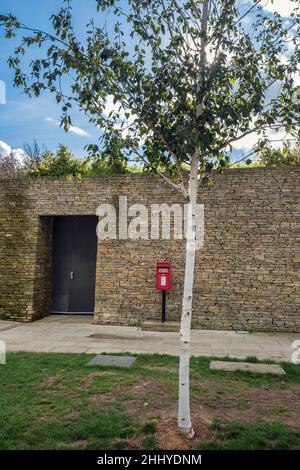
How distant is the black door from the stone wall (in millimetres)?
964

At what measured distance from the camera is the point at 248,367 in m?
5.89

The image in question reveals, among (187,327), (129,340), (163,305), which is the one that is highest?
(187,327)

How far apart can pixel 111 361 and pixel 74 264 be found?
5.58 m

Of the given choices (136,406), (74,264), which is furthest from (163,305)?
(136,406)

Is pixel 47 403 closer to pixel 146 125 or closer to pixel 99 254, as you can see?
pixel 146 125

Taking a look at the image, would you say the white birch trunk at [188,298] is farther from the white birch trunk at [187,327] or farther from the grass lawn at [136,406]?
the grass lawn at [136,406]

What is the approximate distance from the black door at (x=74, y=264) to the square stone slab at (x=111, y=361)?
490cm

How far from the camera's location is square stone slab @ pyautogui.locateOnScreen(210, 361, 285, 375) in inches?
224

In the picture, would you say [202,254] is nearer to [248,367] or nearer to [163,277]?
[163,277]

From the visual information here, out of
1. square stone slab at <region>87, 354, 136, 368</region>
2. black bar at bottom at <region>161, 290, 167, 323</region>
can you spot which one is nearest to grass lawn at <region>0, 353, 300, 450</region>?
square stone slab at <region>87, 354, 136, 368</region>

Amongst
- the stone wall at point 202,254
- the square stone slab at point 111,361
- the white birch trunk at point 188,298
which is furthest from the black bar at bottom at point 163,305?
the white birch trunk at point 188,298

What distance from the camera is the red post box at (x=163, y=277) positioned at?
9.05 meters

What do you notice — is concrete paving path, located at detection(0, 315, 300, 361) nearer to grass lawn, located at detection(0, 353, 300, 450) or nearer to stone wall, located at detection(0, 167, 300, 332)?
stone wall, located at detection(0, 167, 300, 332)

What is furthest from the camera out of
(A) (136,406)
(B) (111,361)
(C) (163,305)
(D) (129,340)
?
(C) (163,305)
